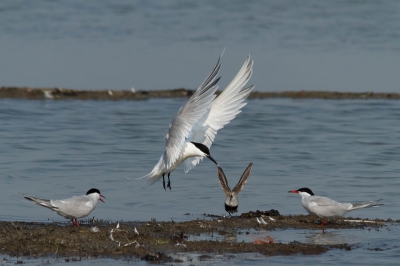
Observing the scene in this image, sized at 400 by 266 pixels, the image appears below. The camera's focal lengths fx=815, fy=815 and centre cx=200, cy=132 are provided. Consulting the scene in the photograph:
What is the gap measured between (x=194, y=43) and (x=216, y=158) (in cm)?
1047

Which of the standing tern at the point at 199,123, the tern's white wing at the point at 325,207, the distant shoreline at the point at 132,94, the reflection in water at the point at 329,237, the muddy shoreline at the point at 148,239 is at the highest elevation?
the distant shoreline at the point at 132,94

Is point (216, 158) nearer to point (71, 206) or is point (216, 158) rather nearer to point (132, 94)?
point (71, 206)

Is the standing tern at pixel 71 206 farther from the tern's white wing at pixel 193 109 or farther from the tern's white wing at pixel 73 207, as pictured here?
the tern's white wing at pixel 193 109

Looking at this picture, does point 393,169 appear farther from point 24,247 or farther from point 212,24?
point 212,24

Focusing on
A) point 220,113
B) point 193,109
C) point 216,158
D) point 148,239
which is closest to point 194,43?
point 216,158

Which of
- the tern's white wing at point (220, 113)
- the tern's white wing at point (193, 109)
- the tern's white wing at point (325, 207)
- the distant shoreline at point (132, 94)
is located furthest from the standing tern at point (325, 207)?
the distant shoreline at point (132, 94)

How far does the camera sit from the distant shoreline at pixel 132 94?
19.0m

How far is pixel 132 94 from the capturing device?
19375 mm

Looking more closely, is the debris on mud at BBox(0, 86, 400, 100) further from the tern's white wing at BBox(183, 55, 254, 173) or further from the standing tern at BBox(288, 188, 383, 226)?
the standing tern at BBox(288, 188, 383, 226)

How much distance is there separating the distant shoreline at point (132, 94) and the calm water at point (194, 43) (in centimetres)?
35

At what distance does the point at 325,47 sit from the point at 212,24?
4.72m

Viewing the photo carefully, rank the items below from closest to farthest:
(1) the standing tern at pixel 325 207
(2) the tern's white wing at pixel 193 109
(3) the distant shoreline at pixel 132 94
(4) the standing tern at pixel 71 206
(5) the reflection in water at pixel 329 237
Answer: (5) the reflection in water at pixel 329 237, (4) the standing tern at pixel 71 206, (1) the standing tern at pixel 325 207, (2) the tern's white wing at pixel 193 109, (3) the distant shoreline at pixel 132 94

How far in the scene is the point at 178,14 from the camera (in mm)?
28047

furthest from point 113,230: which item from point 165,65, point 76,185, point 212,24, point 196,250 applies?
point 212,24
